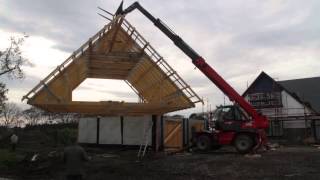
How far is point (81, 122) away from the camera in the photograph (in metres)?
28.8

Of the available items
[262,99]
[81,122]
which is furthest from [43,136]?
[262,99]

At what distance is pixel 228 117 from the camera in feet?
74.8

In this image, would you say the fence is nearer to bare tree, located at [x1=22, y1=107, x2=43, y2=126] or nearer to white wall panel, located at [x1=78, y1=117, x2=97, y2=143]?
white wall panel, located at [x1=78, y1=117, x2=97, y2=143]

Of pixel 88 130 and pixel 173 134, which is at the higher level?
pixel 88 130

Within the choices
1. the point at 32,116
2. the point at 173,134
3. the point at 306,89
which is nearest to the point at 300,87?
the point at 306,89

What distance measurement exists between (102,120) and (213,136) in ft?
23.1

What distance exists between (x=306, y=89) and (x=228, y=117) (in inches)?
1301

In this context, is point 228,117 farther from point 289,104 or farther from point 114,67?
point 289,104

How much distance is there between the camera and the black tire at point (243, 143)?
71.6 feet

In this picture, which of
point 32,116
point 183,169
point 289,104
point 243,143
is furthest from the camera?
point 32,116

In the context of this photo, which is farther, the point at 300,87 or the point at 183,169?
the point at 300,87

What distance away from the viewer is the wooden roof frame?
19.3m

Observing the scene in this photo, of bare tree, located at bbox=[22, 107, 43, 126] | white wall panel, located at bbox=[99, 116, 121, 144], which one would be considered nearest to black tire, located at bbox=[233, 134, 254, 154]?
white wall panel, located at bbox=[99, 116, 121, 144]

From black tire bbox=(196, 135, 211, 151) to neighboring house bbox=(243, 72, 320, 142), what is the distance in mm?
23143
